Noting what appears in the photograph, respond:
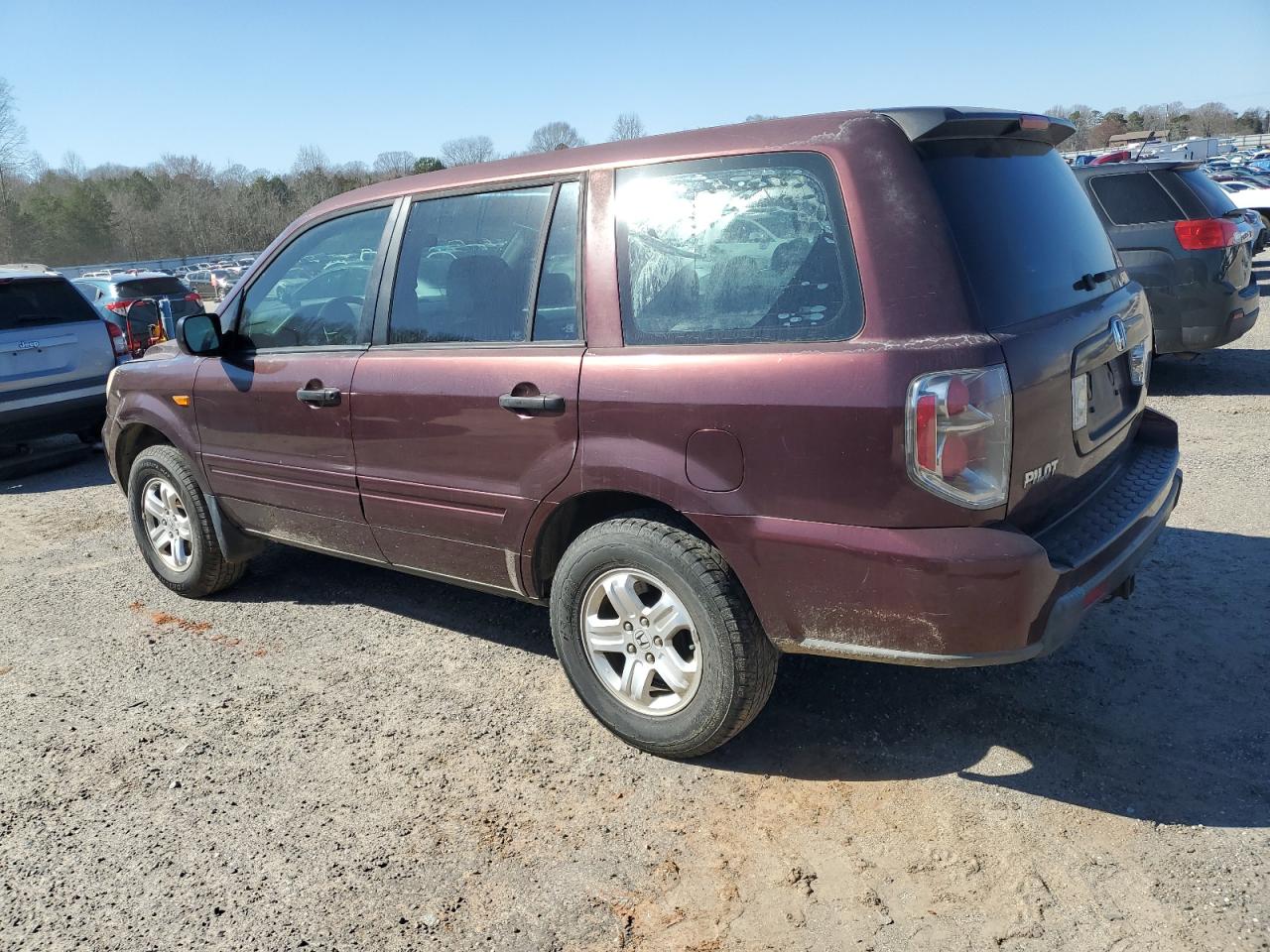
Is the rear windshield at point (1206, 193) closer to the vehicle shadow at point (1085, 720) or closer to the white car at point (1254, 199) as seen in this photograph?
the vehicle shadow at point (1085, 720)

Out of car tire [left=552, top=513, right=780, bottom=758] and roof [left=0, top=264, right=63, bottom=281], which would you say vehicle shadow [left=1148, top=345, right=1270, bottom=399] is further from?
roof [left=0, top=264, right=63, bottom=281]

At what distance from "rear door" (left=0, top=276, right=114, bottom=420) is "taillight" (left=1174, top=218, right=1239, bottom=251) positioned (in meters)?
9.45

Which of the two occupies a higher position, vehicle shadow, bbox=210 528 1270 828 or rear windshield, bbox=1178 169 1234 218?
rear windshield, bbox=1178 169 1234 218

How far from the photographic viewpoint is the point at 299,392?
13.1ft

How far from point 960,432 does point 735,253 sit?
867mm

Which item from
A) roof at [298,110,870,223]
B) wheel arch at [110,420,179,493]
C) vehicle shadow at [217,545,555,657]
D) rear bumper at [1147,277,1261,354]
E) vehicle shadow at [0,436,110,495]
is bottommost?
vehicle shadow at [217,545,555,657]

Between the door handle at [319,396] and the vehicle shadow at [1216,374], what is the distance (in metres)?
7.13

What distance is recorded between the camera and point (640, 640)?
313 centimetres

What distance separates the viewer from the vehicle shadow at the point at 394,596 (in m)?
4.35

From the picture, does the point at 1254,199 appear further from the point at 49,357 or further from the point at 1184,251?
the point at 49,357

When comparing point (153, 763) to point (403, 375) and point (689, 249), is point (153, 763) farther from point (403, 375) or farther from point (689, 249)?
point (689, 249)

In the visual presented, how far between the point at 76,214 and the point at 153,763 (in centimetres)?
6514

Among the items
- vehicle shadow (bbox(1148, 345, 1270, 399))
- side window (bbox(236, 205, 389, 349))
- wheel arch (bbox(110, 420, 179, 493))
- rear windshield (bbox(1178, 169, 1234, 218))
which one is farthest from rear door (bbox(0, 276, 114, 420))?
rear windshield (bbox(1178, 169, 1234, 218))

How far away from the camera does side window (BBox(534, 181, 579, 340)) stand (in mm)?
3211
